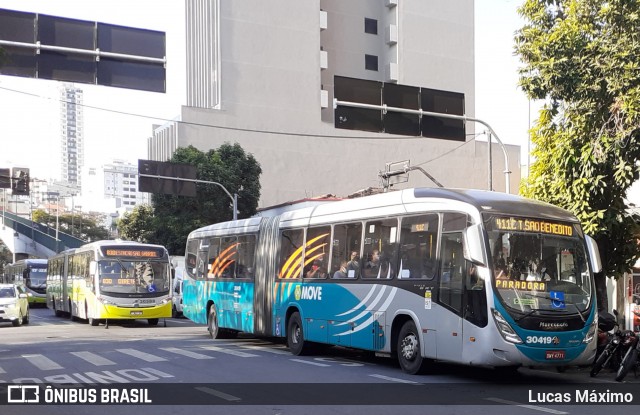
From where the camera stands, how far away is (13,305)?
98.9ft

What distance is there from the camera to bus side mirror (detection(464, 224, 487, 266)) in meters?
13.0

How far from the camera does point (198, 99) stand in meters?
68.1

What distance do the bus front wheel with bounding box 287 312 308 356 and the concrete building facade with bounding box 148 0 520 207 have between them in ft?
140

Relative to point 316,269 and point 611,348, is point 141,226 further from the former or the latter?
point 611,348

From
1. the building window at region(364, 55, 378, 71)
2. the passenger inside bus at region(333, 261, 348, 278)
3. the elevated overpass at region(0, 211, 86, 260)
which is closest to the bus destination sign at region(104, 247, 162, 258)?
the passenger inside bus at region(333, 261, 348, 278)

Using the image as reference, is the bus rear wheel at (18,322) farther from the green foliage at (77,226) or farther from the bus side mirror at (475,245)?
the green foliage at (77,226)

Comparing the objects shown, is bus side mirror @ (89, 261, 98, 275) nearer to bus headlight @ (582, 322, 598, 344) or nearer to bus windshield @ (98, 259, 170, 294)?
bus windshield @ (98, 259, 170, 294)

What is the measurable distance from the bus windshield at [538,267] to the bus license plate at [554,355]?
2.00ft

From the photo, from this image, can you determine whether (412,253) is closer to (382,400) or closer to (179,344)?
(382,400)

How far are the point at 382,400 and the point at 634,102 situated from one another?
7.63m

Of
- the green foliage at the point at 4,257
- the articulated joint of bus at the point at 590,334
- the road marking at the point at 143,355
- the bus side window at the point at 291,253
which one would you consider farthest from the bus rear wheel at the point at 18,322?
the green foliage at the point at 4,257

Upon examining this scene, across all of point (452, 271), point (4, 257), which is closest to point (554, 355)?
point (452, 271)

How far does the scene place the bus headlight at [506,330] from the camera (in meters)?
12.7
